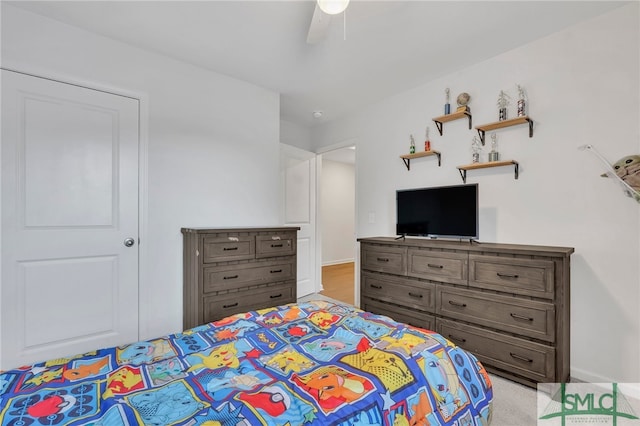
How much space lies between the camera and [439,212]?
2695 mm

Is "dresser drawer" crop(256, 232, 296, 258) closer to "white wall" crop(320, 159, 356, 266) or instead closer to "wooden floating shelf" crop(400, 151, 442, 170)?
"wooden floating shelf" crop(400, 151, 442, 170)

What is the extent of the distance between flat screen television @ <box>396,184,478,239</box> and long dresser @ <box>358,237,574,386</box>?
0.18 metres

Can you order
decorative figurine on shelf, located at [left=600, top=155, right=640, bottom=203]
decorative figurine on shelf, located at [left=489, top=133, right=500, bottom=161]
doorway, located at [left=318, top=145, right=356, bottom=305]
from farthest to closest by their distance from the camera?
1. doorway, located at [left=318, top=145, right=356, bottom=305]
2. decorative figurine on shelf, located at [left=489, top=133, right=500, bottom=161]
3. decorative figurine on shelf, located at [left=600, top=155, right=640, bottom=203]

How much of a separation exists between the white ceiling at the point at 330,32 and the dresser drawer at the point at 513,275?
1.70 metres

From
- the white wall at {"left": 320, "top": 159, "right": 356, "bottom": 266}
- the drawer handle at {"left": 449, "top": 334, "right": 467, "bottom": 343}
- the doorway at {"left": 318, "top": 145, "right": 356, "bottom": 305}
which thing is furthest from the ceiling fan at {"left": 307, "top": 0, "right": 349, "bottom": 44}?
the white wall at {"left": 320, "top": 159, "right": 356, "bottom": 266}

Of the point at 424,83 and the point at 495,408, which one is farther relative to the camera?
the point at 424,83

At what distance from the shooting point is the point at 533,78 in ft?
7.92

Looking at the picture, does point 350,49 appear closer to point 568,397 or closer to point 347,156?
point 568,397

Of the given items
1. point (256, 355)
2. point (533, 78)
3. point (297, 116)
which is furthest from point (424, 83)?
point (256, 355)

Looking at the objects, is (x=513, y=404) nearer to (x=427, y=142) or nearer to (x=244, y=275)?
(x=244, y=275)

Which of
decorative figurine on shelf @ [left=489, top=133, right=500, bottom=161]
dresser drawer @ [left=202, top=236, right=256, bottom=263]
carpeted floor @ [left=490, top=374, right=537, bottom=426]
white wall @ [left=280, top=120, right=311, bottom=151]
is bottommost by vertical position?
carpeted floor @ [left=490, top=374, right=537, bottom=426]

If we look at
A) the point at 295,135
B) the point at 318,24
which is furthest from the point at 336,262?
the point at 318,24

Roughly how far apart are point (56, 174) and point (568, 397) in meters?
3.87

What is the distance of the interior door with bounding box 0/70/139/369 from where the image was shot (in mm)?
2057
